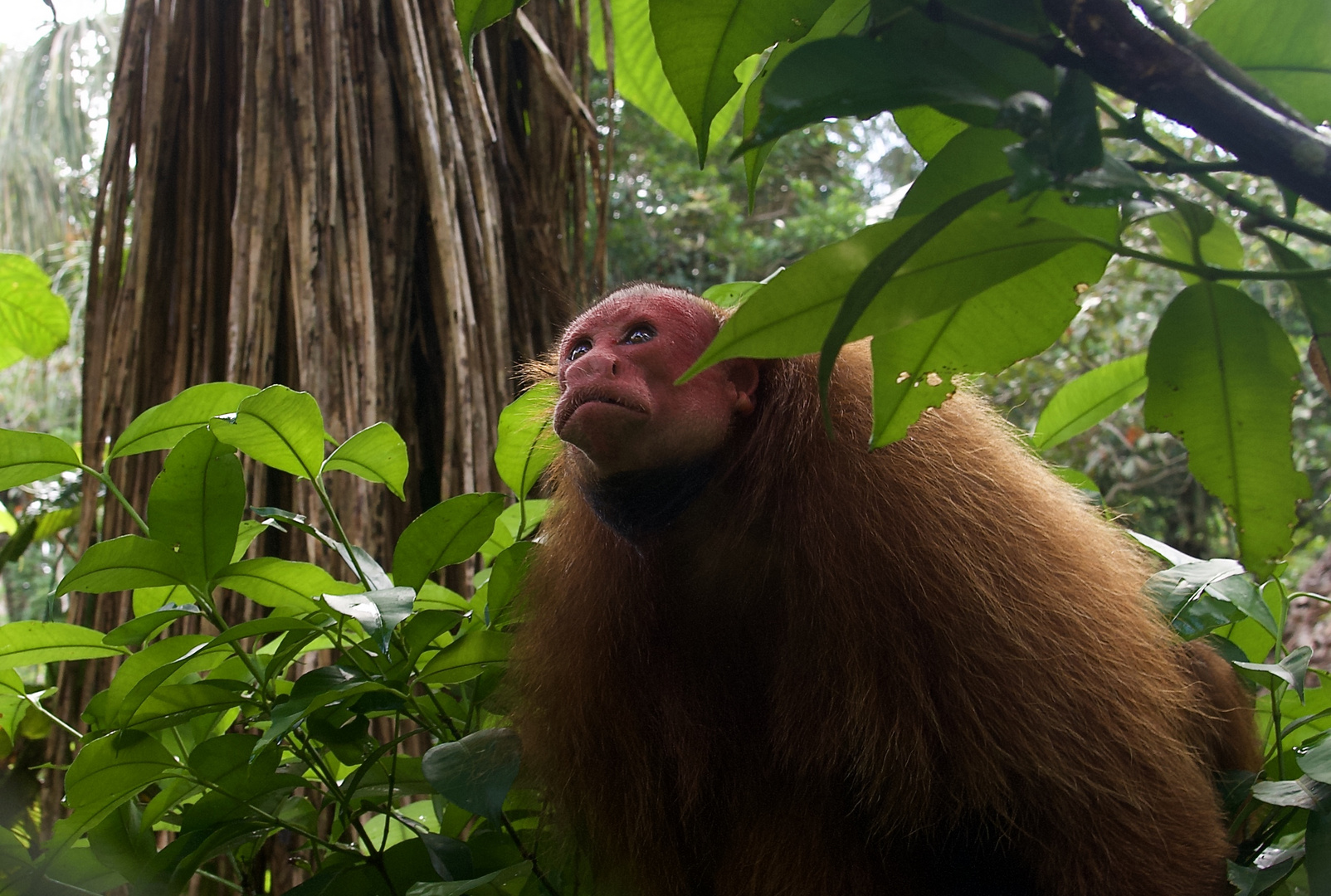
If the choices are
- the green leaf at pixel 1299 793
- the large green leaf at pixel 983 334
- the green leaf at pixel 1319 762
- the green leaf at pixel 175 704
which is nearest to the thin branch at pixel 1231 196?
the large green leaf at pixel 983 334

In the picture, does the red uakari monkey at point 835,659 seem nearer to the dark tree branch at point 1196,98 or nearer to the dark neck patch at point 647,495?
the dark neck patch at point 647,495

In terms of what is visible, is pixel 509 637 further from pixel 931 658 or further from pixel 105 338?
pixel 105 338

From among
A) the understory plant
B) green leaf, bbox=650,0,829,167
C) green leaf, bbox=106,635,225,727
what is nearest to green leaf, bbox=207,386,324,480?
the understory plant

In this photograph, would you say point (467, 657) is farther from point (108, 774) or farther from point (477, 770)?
point (108, 774)

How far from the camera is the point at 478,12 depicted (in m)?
0.69

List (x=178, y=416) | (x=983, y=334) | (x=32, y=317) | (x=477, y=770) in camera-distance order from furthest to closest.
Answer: (x=32, y=317) < (x=178, y=416) < (x=477, y=770) < (x=983, y=334)

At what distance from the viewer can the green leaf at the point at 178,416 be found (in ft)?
4.51

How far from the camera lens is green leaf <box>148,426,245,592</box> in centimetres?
124

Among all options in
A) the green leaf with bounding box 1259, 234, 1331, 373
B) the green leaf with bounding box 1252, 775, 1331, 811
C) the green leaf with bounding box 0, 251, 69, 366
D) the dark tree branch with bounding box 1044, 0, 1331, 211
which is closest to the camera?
the dark tree branch with bounding box 1044, 0, 1331, 211

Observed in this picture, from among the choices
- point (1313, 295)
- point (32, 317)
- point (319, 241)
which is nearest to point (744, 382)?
point (1313, 295)

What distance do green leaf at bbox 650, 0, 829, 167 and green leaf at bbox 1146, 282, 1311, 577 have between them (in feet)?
1.05

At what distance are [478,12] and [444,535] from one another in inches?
31.9

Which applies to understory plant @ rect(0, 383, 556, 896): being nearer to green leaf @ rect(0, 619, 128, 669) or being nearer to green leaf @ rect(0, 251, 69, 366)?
green leaf @ rect(0, 619, 128, 669)

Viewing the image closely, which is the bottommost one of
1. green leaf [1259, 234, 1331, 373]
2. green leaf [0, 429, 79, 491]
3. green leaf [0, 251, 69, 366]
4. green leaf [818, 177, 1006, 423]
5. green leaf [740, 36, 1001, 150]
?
green leaf [1259, 234, 1331, 373]
